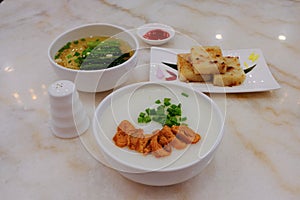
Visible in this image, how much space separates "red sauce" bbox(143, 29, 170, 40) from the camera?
5.24 ft

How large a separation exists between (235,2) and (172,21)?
45cm

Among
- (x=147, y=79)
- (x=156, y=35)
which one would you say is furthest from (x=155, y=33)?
(x=147, y=79)

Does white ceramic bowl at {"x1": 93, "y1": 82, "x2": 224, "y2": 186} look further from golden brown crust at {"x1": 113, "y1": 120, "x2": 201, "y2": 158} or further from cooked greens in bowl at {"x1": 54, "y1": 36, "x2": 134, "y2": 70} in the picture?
cooked greens in bowl at {"x1": 54, "y1": 36, "x2": 134, "y2": 70}

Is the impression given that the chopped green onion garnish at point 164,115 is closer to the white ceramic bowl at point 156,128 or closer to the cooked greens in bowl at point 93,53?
the white ceramic bowl at point 156,128

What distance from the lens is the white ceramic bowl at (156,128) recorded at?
86 centimetres

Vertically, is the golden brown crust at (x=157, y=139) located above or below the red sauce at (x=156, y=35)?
above

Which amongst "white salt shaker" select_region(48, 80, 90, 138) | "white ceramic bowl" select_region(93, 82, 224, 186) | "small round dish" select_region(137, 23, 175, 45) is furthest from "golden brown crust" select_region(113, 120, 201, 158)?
"small round dish" select_region(137, 23, 175, 45)

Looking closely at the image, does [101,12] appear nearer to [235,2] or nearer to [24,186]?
[235,2]

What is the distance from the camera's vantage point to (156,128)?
1016 millimetres

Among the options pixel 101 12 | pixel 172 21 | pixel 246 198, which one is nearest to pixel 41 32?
pixel 101 12

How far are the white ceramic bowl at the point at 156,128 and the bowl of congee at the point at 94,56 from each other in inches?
3.9

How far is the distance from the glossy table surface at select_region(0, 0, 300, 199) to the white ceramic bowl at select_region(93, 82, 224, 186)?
0.09 meters

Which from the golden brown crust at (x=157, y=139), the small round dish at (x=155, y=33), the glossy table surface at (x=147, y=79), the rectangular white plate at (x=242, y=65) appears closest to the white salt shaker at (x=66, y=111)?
the glossy table surface at (x=147, y=79)

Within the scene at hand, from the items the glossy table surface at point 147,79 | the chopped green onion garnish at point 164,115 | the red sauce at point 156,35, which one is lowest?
the glossy table surface at point 147,79
